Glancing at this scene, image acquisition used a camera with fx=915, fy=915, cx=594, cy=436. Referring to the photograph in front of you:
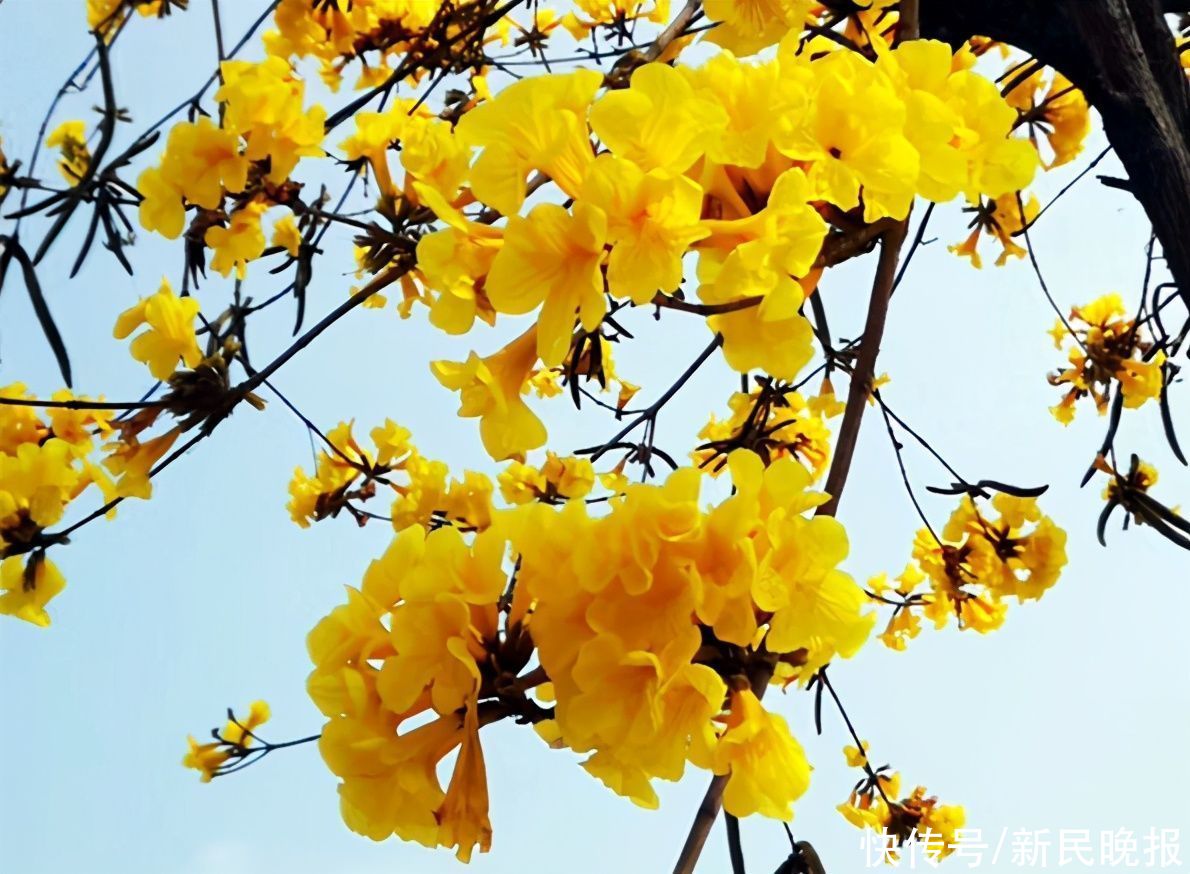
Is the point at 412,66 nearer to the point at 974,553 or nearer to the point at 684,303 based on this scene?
the point at 684,303

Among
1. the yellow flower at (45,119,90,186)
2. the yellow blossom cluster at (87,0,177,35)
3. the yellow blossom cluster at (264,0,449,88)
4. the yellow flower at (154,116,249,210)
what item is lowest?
the yellow flower at (154,116,249,210)

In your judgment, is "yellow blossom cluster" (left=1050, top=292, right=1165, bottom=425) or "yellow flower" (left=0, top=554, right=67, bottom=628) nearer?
"yellow flower" (left=0, top=554, right=67, bottom=628)

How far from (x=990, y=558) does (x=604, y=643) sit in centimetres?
142

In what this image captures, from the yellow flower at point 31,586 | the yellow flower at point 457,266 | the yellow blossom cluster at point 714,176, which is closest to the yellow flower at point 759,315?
the yellow blossom cluster at point 714,176

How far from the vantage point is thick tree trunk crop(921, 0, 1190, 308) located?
3.14ft

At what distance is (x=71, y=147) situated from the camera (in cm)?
129

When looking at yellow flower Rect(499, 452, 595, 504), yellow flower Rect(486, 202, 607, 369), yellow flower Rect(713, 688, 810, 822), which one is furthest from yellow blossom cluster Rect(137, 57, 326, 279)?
yellow flower Rect(499, 452, 595, 504)

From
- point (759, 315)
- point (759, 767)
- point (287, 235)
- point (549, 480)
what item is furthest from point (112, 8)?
point (759, 767)

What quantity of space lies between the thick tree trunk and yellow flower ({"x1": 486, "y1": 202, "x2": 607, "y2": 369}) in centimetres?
76

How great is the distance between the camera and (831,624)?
50 centimetres

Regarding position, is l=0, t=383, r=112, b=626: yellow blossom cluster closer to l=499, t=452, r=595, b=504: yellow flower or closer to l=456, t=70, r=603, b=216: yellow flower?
l=456, t=70, r=603, b=216: yellow flower

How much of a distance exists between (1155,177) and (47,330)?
118 centimetres

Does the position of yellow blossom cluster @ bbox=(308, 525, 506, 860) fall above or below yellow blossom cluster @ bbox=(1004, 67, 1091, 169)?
below

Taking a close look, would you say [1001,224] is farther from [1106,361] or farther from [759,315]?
[759,315]
